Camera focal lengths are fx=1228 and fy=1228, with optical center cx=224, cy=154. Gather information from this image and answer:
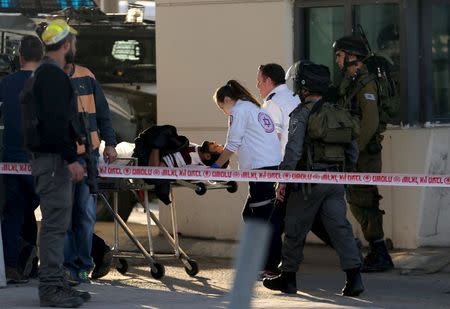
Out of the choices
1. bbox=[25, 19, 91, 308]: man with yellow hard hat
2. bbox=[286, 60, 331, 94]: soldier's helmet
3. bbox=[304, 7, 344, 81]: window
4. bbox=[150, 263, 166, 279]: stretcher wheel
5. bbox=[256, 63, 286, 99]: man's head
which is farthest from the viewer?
bbox=[304, 7, 344, 81]: window

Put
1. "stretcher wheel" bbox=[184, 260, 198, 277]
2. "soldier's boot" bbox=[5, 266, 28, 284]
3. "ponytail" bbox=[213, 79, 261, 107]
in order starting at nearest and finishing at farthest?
"soldier's boot" bbox=[5, 266, 28, 284]
"ponytail" bbox=[213, 79, 261, 107]
"stretcher wheel" bbox=[184, 260, 198, 277]

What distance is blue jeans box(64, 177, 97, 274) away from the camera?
28.7ft

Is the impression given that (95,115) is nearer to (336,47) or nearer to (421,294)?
(336,47)

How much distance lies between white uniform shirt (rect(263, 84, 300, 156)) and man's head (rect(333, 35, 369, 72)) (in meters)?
0.48

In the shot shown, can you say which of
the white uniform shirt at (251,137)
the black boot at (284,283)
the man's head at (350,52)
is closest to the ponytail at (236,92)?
the white uniform shirt at (251,137)

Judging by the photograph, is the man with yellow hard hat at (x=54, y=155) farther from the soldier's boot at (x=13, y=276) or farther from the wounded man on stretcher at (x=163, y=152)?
the wounded man on stretcher at (x=163, y=152)

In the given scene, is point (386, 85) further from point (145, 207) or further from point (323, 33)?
point (145, 207)

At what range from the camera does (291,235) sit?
8.34 metres

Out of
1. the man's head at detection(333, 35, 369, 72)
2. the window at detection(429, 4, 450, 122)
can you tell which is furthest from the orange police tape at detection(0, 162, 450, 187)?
the window at detection(429, 4, 450, 122)

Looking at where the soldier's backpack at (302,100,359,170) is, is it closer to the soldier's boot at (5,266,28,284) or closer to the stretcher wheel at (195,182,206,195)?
the stretcher wheel at (195,182,206,195)

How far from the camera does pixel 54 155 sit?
7453 mm

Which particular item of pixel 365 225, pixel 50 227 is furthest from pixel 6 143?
pixel 365 225

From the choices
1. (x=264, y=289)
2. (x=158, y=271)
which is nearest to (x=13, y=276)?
(x=158, y=271)

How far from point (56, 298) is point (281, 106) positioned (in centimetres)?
276
